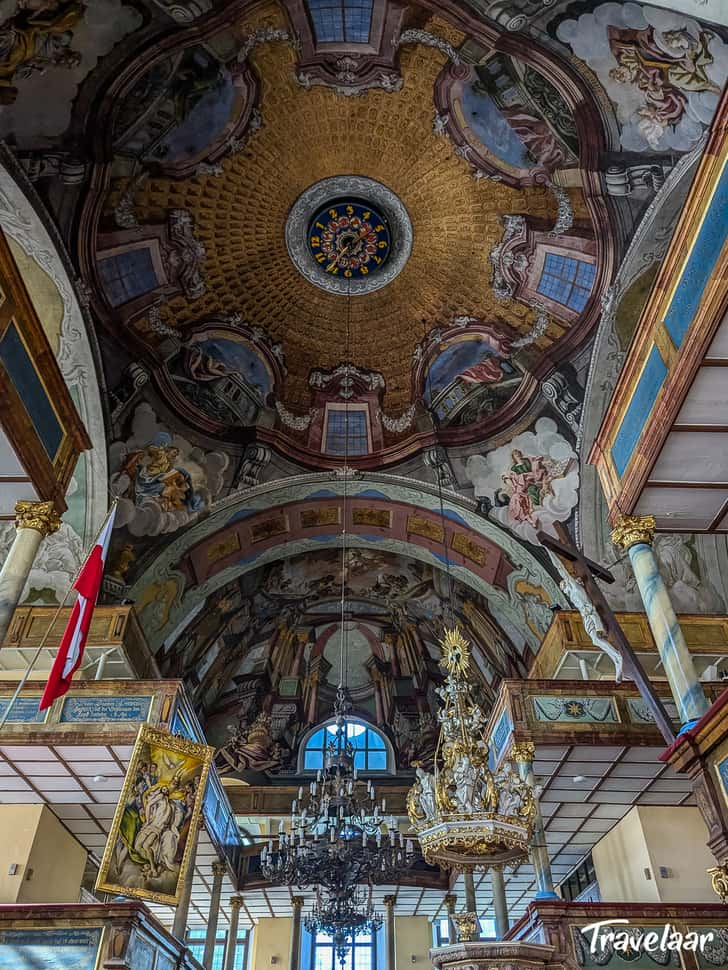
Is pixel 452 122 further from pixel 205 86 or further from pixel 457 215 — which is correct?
pixel 205 86

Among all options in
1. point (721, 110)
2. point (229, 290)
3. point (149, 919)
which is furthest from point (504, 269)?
point (149, 919)

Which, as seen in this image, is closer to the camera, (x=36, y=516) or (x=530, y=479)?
(x=36, y=516)

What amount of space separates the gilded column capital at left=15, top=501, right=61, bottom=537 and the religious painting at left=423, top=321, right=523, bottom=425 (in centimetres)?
872

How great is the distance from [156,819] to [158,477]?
614cm

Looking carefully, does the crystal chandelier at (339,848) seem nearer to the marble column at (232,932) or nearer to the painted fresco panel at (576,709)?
the painted fresco panel at (576,709)

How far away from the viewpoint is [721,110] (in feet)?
18.3

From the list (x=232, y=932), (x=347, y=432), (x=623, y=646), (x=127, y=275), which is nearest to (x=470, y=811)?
(x=623, y=646)

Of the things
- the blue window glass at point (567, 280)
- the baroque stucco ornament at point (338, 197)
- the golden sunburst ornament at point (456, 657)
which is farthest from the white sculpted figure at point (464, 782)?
the baroque stucco ornament at point (338, 197)

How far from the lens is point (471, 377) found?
573 inches

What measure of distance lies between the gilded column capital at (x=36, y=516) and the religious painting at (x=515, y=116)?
8835 mm

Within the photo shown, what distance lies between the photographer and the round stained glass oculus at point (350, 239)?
1350 centimetres

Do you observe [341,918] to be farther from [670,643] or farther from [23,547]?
[23,547]

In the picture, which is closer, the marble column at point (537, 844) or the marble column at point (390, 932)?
the marble column at point (537, 844)

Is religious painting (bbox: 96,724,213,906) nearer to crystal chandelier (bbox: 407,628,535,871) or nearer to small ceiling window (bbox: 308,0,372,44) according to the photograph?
crystal chandelier (bbox: 407,628,535,871)
